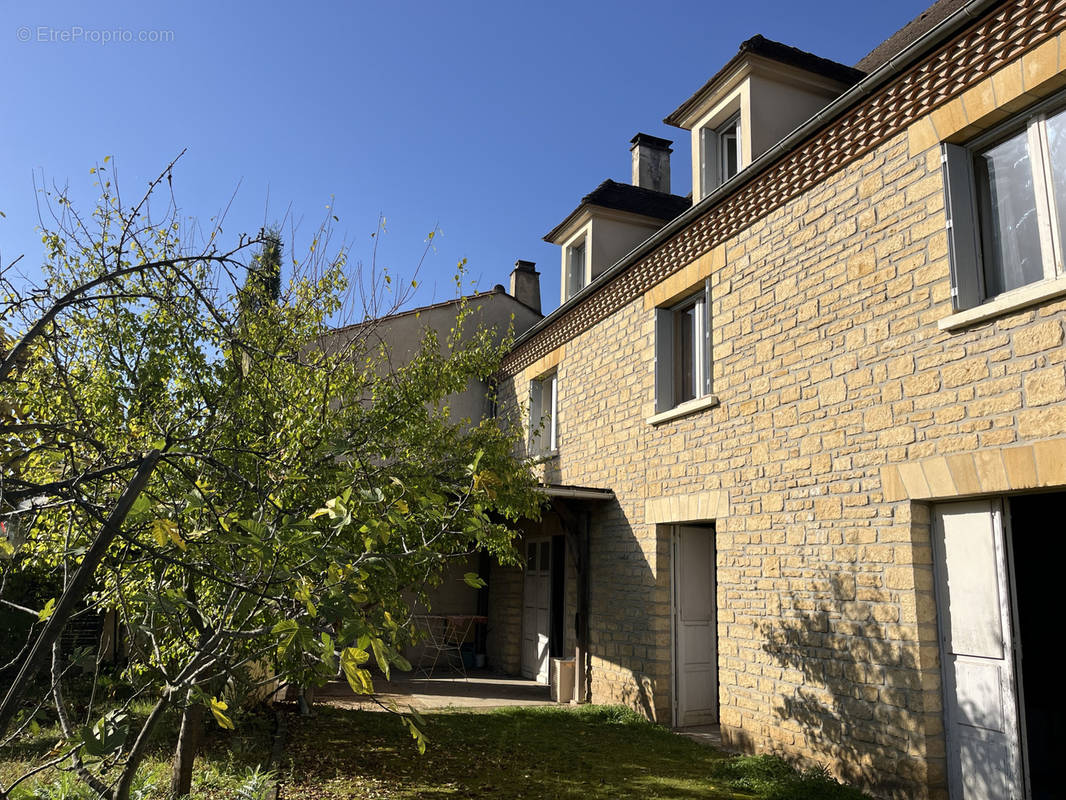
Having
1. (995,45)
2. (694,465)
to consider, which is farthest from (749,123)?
(694,465)

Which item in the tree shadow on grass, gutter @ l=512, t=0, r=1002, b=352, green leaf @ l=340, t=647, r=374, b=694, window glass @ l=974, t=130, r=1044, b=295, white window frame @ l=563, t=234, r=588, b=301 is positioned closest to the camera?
green leaf @ l=340, t=647, r=374, b=694

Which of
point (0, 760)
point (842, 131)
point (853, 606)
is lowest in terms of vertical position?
point (0, 760)

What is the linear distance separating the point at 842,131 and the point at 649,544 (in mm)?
4788

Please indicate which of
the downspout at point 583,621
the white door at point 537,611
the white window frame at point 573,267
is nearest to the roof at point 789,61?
the white window frame at point 573,267

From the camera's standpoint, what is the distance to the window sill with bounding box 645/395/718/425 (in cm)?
784

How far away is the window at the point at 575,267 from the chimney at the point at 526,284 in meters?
4.75

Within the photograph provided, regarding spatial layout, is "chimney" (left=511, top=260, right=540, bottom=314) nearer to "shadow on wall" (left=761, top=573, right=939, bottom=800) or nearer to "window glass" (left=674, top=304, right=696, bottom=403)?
"window glass" (left=674, top=304, right=696, bottom=403)

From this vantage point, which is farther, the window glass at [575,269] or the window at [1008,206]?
the window glass at [575,269]

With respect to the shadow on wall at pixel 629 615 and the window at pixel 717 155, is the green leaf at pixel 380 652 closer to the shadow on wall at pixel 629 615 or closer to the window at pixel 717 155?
the shadow on wall at pixel 629 615

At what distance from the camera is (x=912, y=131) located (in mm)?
5836

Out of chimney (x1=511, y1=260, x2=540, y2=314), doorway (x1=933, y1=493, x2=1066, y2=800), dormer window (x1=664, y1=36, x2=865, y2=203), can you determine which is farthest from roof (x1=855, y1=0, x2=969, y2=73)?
chimney (x1=511, y1=260, x2=540, y2=314)

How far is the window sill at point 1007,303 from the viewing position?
468 cm

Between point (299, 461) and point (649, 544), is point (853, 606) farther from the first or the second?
point (299, 461)

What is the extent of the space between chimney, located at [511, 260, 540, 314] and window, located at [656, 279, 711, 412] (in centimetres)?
830
